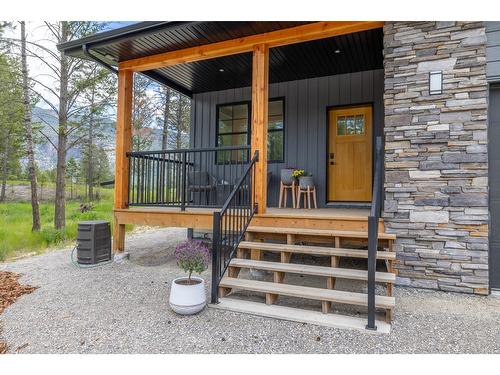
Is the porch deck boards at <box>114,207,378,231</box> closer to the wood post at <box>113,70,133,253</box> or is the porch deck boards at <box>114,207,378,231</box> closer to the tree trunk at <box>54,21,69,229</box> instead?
the wood post at <box>113,70,133,253</box>

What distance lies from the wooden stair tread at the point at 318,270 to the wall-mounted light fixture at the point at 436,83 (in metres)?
2.08

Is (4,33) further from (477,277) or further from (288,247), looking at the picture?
(477,277)

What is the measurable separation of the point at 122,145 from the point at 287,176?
2.80 m

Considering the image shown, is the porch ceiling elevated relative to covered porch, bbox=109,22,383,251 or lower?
elevated

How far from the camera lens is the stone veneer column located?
330 centimetres

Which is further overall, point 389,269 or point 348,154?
point 348,154

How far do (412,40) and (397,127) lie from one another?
1.01 meters

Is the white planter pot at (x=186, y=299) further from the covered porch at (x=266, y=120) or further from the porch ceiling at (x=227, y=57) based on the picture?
the porch ceiling at (x=227, y=57)

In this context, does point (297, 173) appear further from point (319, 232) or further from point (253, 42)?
point (253, 42)

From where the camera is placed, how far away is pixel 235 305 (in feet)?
9.92

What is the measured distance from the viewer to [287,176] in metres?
5.64

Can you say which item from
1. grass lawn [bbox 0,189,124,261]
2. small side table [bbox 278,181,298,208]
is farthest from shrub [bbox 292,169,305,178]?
grass lawn [bbox 0,189,124,261]

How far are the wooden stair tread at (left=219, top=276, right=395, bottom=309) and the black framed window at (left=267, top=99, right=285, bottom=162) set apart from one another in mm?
3276
